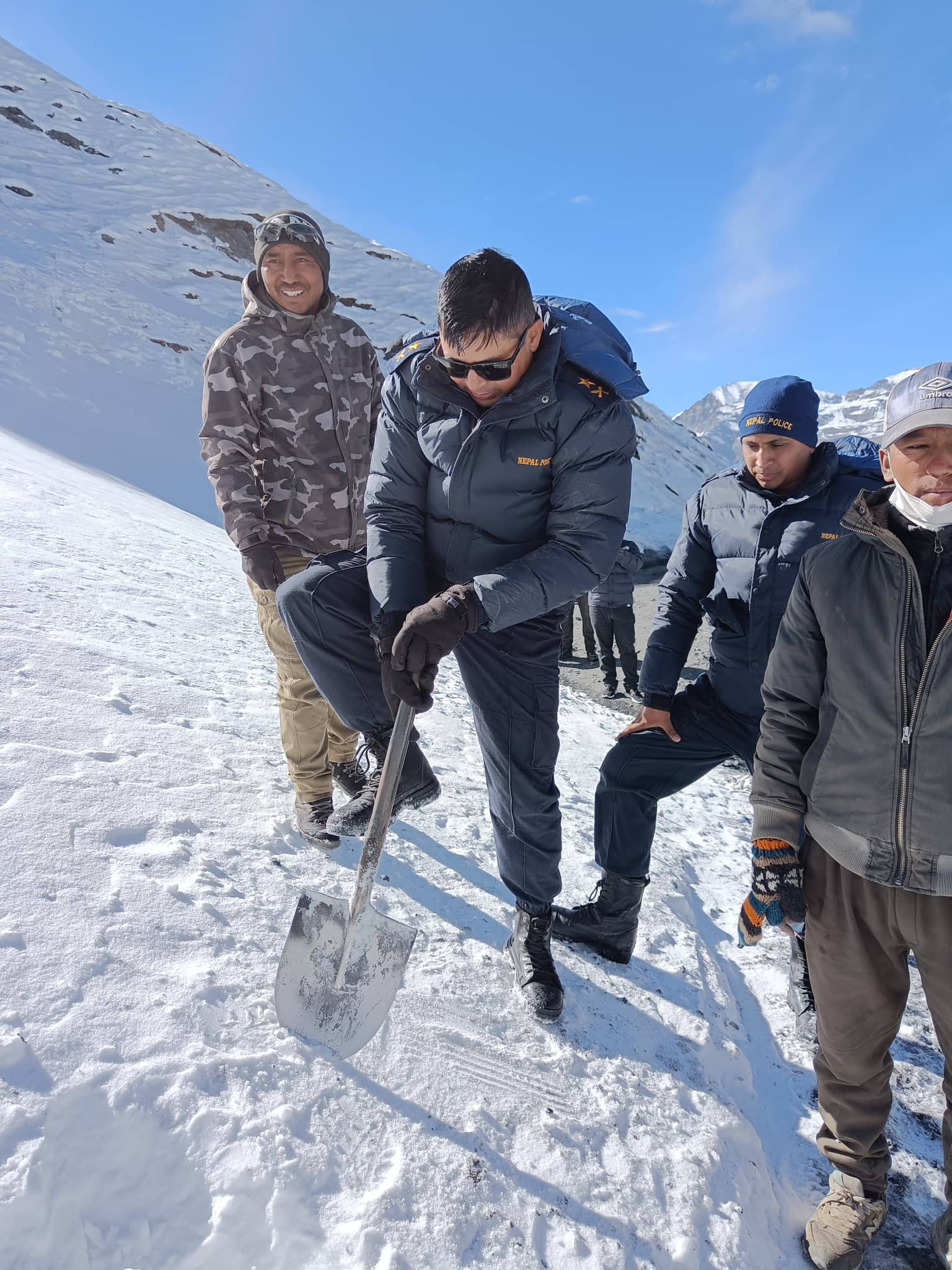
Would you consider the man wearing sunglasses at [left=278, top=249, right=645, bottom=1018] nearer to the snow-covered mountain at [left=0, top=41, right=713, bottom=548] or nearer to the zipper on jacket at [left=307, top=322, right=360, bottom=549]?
the zipper on jacket at [left=307, top=322, right=360, bottom=549]

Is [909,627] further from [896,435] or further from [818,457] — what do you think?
[818,457]

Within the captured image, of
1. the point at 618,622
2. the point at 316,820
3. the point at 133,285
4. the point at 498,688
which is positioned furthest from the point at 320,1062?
the point at 133,285

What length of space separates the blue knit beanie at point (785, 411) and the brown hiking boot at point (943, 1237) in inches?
100

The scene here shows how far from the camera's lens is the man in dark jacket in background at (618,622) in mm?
7457

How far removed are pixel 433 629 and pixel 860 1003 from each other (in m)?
1.50

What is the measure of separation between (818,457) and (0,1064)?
3265 mm

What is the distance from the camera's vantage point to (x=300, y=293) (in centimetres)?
287

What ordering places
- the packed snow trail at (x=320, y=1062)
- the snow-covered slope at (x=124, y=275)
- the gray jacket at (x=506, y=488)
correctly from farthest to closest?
the snow-covered slope at (x=124, y=275) < the gray jacket at (x=506, y=488) < the packed snow trail at (x=320, y=1062)

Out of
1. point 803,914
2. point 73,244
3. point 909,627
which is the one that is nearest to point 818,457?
point 909,627

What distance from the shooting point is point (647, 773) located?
288cm

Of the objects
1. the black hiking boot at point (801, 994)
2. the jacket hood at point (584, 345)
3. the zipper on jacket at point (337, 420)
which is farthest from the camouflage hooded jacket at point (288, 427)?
the black hiking boot at point (801, 994)

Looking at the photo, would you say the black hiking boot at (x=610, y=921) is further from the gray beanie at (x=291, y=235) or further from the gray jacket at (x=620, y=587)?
the gray jacket at (x=620, y=587)

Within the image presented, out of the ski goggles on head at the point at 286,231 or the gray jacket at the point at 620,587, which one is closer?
the ski goggles on head at the point at 286,231

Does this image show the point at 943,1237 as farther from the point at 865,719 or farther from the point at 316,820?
the point at 316,820
